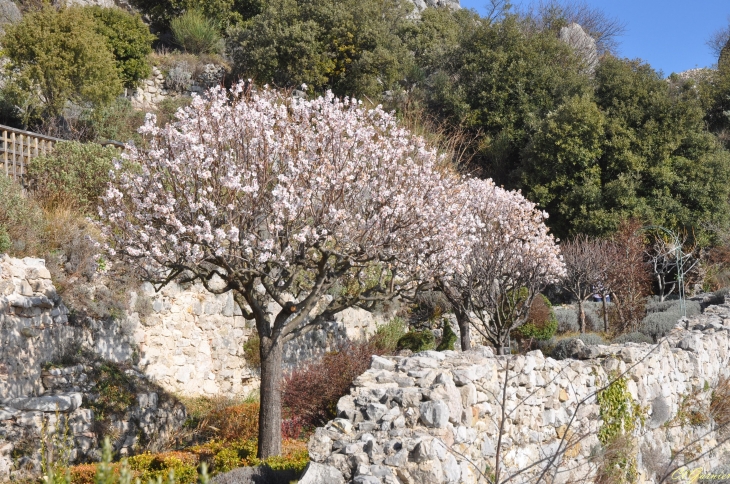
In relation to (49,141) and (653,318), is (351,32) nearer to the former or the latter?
(49,141)

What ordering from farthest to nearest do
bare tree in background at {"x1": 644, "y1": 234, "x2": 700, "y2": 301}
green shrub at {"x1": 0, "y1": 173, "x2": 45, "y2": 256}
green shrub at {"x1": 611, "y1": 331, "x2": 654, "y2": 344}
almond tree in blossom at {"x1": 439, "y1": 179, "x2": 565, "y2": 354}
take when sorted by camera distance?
bare tree in background at {"x1": 644, "y1": 234, "x2": 700, "y2": 301} → green shrub at {"x1": 611, "y1": 331, "x2": 654, "y2": 344} → almond tree in blossom at {"x1": 439, "y1": 179, "x2": 565, "y2": 354} → green shrub at {"x1": 0, "y1": 173, "x2": 45, "y2": 256}

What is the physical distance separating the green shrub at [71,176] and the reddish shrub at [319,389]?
5766mm

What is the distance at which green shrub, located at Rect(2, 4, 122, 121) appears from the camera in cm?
1747

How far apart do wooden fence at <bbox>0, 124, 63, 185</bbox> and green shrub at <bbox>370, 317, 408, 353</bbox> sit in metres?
7.93

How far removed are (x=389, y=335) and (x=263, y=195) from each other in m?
8.05

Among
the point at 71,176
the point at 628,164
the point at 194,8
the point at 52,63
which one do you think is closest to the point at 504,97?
the point at 628,164

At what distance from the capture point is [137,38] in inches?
945

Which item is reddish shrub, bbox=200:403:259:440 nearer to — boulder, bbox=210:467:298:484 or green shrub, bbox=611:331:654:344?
boulder, bbox=210:467:298:484

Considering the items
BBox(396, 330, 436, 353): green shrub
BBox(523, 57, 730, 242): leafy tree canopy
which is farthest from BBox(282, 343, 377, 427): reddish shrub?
BBox(523, 57, 730, 242): leafy tree canopy

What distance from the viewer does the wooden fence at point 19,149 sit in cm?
1307

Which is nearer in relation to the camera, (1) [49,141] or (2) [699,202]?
(1) [49,141]

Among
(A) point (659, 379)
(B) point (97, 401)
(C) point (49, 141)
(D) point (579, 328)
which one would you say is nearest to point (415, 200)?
(A) point (659, 379)

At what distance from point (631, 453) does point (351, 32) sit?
817 inches

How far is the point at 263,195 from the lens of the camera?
7.89m
